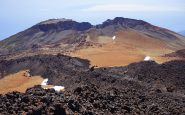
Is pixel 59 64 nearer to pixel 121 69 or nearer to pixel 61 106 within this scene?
pixel 121 69

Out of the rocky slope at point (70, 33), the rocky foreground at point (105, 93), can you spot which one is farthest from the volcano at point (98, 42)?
the rocky foreground at point (105, 93)

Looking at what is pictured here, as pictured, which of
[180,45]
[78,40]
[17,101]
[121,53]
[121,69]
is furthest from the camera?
[180,45]

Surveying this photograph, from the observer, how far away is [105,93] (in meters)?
31.1

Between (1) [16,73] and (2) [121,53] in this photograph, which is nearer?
(1) [16,73]

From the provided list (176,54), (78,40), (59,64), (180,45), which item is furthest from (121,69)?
(180,45)

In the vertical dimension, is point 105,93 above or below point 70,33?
above

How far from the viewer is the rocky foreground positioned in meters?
25.2

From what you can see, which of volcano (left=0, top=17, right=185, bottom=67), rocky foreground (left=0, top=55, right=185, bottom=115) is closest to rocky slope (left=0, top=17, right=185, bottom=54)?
volcano (left=0, top=17, right=185, bottom=67)

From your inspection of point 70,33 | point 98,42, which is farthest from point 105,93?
point 70,33

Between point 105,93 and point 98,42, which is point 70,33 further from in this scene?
point 105,93

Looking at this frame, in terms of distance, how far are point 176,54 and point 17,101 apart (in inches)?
2168

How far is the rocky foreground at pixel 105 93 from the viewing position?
25234 millimetres

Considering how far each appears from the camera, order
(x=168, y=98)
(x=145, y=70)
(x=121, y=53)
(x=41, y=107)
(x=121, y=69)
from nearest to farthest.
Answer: (x=41, y=107)
(x=168, y=98)
(x=145, y=70)
(x=121, y=69)
(x=121, y=53)

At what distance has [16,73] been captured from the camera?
6284 cm
